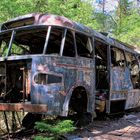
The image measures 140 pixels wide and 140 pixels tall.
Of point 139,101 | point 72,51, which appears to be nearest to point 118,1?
point 139,101

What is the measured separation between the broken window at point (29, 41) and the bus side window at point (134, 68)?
412cm

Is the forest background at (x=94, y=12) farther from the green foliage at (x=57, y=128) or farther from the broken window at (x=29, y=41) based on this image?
the green foliage at (x=57, y=128)

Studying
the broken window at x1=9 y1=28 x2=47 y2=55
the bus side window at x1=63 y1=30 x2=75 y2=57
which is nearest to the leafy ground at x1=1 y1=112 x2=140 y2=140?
Answer: the bus side window at x1=63 y1=30 x2=75 y2=57

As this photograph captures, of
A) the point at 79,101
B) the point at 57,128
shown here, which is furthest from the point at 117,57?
the point at 57,128

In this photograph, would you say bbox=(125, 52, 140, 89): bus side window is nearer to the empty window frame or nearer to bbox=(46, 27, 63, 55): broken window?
bbox=(46, 27, 63, 55): broken window

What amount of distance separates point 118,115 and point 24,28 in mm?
5796

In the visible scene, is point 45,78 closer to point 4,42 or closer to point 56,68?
point 56,68

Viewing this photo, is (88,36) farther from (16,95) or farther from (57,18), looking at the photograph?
(16,95)

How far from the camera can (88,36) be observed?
33.8ft

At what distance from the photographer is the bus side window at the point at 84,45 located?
1027cm

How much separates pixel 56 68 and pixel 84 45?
2085mm

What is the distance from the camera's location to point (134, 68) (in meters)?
14.4

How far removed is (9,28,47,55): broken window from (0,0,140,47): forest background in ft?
14.9

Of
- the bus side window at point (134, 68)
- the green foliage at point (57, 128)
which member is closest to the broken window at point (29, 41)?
the green foliage at point (57, 128)
